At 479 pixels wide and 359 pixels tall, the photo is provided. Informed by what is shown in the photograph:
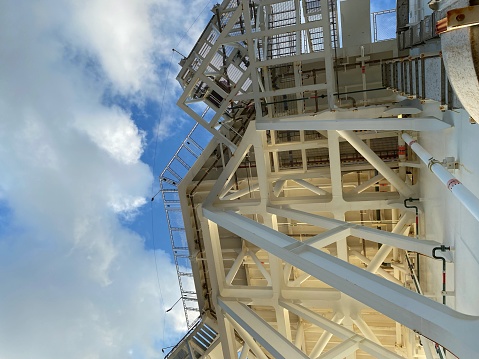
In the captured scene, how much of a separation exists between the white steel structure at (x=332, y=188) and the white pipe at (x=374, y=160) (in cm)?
3

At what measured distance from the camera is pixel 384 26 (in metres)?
11.3

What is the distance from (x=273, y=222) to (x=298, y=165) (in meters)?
3.92

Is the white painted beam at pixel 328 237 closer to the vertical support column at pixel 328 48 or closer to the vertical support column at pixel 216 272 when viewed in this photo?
the vertical support column at pixel 328 48

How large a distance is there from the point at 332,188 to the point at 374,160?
1120 millimetres

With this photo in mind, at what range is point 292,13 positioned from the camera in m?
10.9

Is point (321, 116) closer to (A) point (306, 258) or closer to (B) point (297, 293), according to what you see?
(A) point (306, 258)

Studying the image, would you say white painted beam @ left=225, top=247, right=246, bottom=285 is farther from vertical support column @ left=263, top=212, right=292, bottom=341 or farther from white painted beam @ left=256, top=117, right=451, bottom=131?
white painted beam @ left=256, top=117, right=451, bottom=131

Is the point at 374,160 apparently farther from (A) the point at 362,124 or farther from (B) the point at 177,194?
(B) the point at 177,194

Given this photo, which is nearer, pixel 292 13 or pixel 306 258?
pixel 306 258

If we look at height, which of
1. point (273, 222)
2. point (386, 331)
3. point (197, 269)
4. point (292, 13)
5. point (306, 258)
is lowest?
point (386, 331)

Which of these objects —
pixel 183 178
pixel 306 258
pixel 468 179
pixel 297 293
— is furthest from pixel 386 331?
pixel 468 179

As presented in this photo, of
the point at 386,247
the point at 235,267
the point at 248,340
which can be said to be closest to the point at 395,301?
the point at 386,247

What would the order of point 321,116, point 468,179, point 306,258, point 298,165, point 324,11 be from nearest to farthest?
point 468,179 < point 306,258 < point 324,11 < point 321,116 < point 298,165

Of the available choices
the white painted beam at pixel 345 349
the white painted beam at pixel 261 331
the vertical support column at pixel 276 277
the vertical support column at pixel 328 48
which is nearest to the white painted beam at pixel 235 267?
the white painted beam at pixel 261 331
